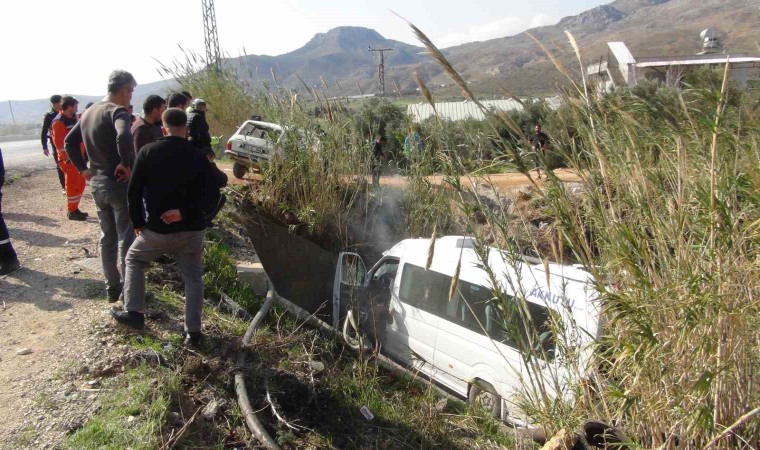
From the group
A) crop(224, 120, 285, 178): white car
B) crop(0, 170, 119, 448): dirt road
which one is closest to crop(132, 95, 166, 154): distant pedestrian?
crop(0, 170, 119, 448): dirt road

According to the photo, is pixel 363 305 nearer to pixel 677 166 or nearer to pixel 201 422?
pixel 201 422

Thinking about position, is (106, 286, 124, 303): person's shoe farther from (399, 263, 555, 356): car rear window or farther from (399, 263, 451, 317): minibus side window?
(399, 263, 451, 317): minibus side window

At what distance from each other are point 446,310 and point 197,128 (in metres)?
3.97

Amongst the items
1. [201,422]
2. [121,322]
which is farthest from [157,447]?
[121,322]

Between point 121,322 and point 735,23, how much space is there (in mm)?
141817

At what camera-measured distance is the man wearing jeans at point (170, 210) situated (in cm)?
438

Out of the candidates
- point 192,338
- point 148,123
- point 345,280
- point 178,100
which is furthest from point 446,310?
point 178,100

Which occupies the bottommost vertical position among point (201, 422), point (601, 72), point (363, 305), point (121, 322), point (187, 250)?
point (363, 305)

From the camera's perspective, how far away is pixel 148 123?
18.3ft

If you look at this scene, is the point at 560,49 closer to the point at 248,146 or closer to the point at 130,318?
the point at 130,318

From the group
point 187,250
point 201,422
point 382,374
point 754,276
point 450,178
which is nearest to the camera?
point 754,276

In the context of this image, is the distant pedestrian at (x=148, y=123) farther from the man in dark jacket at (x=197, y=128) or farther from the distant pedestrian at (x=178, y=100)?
the man in dark jacket at (x=197, y=128)

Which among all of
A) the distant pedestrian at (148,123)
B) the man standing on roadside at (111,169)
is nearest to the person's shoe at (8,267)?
the man standing on roadside at (111,169)

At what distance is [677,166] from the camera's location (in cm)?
296
